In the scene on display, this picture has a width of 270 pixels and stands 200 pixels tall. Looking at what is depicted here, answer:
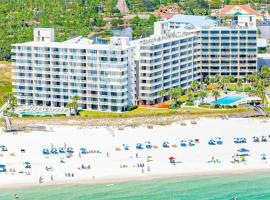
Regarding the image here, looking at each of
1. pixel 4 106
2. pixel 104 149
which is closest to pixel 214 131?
pixel 104 149

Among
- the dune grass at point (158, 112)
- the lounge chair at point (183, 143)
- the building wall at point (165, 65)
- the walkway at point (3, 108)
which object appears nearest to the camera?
the lounge chair at point (183, 143)

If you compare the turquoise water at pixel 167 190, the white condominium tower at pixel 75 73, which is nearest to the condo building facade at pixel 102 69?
the white condominium tower at pixel 75 73

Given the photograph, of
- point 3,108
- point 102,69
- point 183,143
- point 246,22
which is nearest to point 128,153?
point 183,143

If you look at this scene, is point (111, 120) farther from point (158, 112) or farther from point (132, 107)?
point (158, 112)

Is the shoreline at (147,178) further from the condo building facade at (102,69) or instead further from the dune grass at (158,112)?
the condo building facade at (102,69)

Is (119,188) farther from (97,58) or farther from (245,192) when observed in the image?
(97,58)

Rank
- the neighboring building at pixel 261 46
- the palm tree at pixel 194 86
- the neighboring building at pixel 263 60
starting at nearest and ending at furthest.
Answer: the palm tree at pixel 194 86, the neighboring building at pixel 263 60, the neighboring building at pixel 261 46

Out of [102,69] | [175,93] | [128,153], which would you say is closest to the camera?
[128,153]
